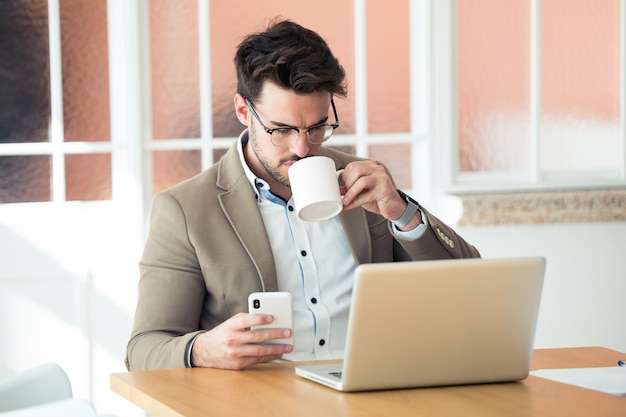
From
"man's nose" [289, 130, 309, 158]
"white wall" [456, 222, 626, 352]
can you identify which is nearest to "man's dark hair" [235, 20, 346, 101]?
"man's nose" [289, 130, 309, 158]

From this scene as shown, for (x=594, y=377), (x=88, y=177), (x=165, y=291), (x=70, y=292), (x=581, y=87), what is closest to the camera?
(x=594, y=377)

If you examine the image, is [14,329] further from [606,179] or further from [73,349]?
[606,179]

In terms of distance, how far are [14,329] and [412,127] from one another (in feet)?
5.75

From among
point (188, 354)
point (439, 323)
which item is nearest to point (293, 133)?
point (188, 354)

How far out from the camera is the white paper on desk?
5.81 ft

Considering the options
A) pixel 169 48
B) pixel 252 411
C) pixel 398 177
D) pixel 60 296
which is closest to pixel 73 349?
pixel 60 296

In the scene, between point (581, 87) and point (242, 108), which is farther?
point (581, 87)

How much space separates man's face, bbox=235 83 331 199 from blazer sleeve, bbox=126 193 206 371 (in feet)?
0.81

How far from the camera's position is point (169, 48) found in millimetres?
3854

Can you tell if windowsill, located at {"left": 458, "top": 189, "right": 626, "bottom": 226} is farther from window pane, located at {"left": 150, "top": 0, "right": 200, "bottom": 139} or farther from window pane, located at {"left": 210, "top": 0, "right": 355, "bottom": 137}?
window pane, located at {"left": 150, "top": 0, "right": 200, "bottom": 139}

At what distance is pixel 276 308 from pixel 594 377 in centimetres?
61

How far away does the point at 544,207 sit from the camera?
415cm

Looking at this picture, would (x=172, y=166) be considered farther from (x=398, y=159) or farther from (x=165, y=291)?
(x=165, y=291)

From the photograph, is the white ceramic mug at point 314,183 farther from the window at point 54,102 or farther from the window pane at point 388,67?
the window pane at point 388,67
